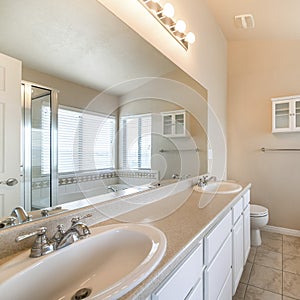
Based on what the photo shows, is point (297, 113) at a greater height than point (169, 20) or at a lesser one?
lesser

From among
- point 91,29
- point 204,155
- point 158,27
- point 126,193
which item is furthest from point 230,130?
point 91,29

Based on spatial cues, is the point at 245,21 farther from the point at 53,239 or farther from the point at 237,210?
the point at 53,239

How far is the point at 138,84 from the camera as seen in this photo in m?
1.57

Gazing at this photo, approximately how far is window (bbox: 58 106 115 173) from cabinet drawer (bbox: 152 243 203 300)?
0.66 meters

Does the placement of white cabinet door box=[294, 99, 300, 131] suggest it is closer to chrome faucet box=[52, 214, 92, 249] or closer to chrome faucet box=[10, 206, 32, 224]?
chrome faucet box=[52, 214, 92, 249]

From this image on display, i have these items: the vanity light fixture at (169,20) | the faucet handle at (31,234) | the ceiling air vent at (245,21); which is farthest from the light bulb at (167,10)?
the faucet handle at (31,234)

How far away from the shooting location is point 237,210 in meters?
1.77

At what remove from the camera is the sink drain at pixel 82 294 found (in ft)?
2.37

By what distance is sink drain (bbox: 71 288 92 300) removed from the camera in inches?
28.4

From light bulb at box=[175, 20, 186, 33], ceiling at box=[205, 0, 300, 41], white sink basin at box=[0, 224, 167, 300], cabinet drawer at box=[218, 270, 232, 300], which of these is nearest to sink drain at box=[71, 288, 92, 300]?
white sink basin at box=[0, 224, 167, 300]

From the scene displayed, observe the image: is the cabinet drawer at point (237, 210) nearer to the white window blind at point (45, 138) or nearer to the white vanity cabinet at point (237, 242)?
the white vanity cabinet at point (237, 242)

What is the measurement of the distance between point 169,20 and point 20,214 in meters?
1.72

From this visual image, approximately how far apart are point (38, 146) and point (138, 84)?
90cm

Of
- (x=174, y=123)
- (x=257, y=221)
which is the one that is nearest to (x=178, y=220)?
(x=174, y=123)
